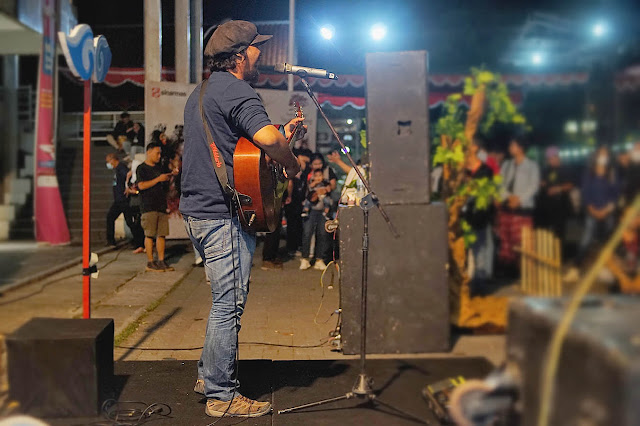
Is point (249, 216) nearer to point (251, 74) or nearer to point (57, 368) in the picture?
point (251, 74)

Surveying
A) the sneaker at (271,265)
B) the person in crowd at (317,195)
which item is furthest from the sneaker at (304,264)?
the person in crowd at (317,195)

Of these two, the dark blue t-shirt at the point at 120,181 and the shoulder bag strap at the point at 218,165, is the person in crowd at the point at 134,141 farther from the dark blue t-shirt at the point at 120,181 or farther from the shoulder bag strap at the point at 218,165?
the shoulder bag strap at the point at 218,165

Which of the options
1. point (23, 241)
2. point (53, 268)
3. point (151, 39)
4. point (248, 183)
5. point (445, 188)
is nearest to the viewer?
point (248, 183)

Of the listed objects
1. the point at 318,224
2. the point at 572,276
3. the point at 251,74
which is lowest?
the point at 318,224

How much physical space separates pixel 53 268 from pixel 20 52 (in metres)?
2.52

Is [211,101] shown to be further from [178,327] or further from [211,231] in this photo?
[178,327]

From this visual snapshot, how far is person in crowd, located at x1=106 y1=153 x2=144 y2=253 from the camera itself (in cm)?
483

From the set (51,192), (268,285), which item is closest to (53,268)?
(51,192)

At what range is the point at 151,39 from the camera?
4.30 meters

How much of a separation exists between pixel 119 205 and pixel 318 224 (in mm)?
2862

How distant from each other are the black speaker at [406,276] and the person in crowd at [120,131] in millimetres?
2165

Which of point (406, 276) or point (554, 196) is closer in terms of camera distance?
point (554, 196)

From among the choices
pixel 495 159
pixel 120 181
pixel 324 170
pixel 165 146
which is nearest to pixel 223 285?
pixel 495 159

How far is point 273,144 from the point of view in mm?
2531
